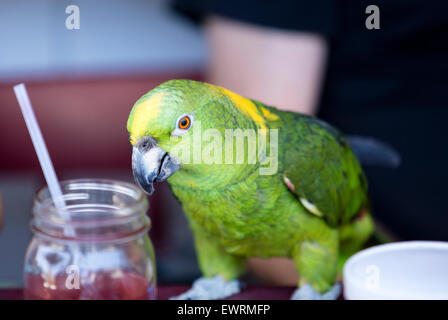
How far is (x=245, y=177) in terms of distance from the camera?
1.81ft

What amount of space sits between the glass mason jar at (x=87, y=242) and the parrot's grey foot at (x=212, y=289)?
72 mm

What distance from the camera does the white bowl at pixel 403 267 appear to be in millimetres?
482

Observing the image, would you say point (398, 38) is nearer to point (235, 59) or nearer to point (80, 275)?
point (235, 59)

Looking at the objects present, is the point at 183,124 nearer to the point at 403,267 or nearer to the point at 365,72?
the point at 403,267

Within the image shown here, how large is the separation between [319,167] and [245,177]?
12 centimetres

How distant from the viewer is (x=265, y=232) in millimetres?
591

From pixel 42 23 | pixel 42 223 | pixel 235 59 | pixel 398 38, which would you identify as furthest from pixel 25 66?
pixel 42 223

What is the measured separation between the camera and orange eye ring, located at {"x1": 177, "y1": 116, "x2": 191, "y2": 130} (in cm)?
46

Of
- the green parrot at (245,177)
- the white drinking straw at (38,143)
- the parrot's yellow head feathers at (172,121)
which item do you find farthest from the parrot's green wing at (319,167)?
the white drinking straw at (38,143)

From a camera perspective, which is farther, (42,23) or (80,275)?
(42,23)

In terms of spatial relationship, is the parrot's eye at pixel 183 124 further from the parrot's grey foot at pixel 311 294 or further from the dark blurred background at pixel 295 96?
the dark blurred background at pixel 295 96

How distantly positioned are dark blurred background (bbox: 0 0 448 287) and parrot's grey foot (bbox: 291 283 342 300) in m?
0.17

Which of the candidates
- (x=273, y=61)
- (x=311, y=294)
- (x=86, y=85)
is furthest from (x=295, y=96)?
(x=311, y=294)

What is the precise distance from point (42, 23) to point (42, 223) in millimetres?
1230
